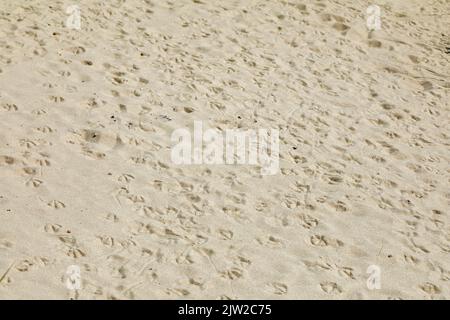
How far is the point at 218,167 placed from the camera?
6531 millimetres

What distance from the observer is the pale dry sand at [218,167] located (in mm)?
5254

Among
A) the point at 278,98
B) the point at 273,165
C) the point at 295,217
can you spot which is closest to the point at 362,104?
the point at 278,98

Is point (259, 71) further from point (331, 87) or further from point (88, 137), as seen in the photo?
point (88, 137)

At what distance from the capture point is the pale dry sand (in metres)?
5.25

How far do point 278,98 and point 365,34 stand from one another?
282 centimetres

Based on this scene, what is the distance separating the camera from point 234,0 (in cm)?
992

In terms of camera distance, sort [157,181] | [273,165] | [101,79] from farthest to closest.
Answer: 1. [101,79]
2. [273,165]
3. [157,181]

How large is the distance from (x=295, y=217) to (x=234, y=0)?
17.0ft

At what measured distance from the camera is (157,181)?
6.16 m
